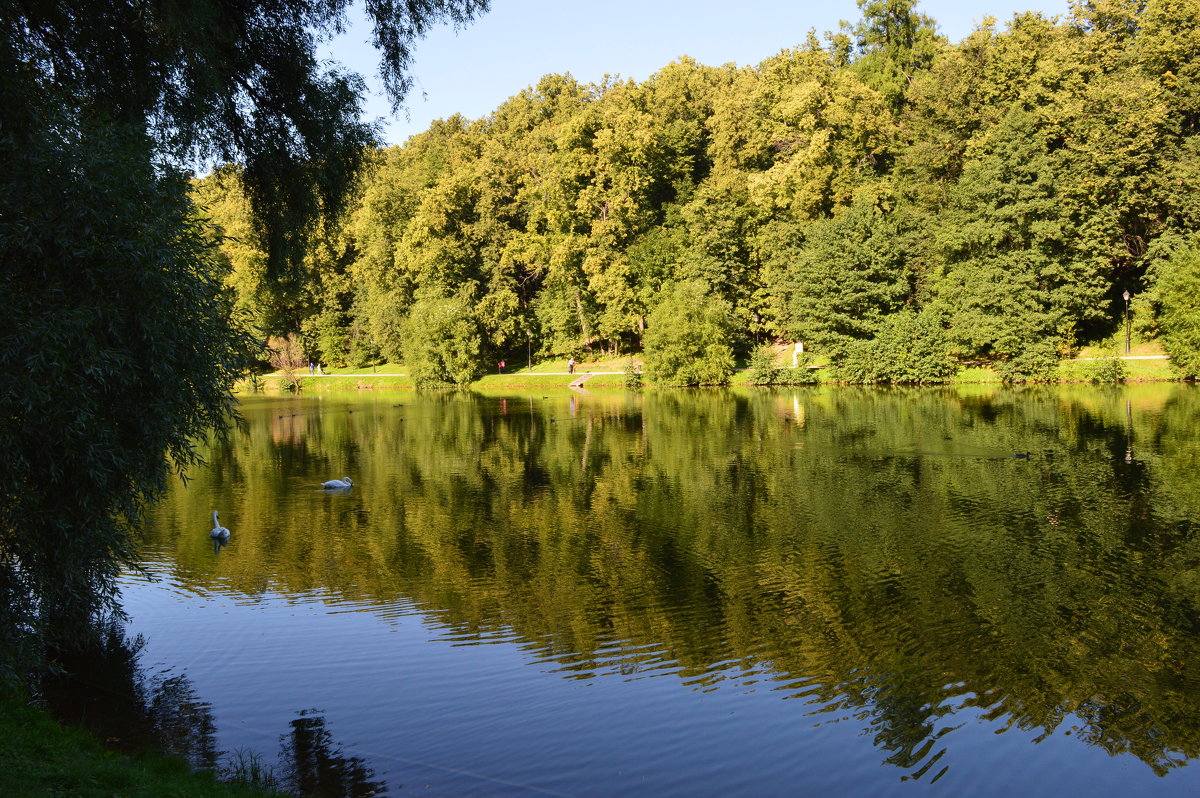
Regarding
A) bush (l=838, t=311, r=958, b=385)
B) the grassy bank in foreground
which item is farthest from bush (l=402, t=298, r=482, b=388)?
the grassy bank in foreground

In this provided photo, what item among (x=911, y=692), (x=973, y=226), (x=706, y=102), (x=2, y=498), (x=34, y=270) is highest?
(x=706, y=102)

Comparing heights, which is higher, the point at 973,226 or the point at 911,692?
the point at 973,226

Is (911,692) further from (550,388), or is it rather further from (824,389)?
(550,388)

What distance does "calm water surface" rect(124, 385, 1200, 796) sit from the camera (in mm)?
8688

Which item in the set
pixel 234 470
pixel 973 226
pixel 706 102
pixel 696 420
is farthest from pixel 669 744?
pixel 706 102

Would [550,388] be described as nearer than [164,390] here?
No

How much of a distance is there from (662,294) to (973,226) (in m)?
20.2

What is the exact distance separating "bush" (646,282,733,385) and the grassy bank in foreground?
50.9 m

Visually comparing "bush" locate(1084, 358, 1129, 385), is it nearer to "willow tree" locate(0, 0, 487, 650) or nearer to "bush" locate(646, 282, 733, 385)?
"bush" locate(646, 282, 733, 385)

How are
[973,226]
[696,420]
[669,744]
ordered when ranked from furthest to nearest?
[973,226]
[696,420]
[669,744]

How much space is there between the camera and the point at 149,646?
12.2m

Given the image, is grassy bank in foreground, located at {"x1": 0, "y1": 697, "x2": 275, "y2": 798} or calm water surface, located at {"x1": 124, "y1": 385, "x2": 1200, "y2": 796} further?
calm water surface, located at {"x1": 124, "y1": 385, "x2": 1200, "y2": 796}

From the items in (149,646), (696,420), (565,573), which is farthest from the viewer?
(696,420)

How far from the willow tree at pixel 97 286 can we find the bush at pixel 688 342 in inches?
1798
